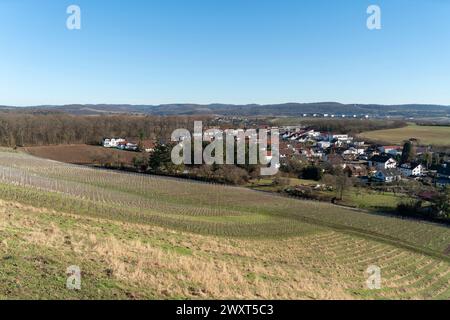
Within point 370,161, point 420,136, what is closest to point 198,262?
point 370,161

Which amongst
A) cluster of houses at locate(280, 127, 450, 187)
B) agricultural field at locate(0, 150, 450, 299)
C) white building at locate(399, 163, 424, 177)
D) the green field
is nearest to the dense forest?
cluster of houses at locate(280, 127, 450, 187)

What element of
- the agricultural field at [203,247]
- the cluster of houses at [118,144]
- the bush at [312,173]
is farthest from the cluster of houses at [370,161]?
the cluster of houses at [118,144]

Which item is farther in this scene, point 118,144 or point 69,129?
point 69,129

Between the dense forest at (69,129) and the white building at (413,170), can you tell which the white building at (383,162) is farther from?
the dense forest at (69,129)

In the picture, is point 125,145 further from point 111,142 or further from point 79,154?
point 79,154

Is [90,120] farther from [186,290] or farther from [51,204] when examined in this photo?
[186,290]

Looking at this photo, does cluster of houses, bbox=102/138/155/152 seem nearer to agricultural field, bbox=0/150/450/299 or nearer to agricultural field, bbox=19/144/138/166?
agricultural field, bbox=19/144/138/166
